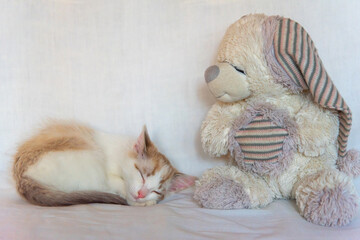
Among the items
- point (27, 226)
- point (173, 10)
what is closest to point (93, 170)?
point (27, 226)

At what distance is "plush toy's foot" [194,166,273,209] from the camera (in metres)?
0.92

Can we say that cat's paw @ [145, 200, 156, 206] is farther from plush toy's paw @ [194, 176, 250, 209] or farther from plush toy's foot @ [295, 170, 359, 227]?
plush toy's foot @ [295, 170, 359, 227]

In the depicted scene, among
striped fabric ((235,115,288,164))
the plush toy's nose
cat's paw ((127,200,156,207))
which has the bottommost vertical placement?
cat's paw ((127,200,156,207))

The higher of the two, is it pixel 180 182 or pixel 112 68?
pixel 112 68

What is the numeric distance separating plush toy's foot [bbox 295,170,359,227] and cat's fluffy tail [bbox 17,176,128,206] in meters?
0.56

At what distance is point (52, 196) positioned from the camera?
3.09ft

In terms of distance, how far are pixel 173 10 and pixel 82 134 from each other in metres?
0.58

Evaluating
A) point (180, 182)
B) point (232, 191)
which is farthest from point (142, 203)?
point (232, 191)

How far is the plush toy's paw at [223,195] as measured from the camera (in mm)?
920

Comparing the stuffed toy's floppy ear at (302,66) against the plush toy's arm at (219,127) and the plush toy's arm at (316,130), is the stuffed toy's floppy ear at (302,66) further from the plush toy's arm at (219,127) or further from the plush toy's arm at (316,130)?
the plush toy's arm at (219,127)

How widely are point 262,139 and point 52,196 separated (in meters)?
0.63

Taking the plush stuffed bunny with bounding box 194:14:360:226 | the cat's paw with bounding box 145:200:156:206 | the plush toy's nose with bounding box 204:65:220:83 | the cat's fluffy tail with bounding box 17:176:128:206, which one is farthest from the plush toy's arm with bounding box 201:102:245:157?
the cat's fluffy tail with bounding box 17:176:128:206

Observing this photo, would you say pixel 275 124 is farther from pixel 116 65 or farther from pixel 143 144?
pixel 116 65

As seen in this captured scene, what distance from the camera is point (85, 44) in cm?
128
